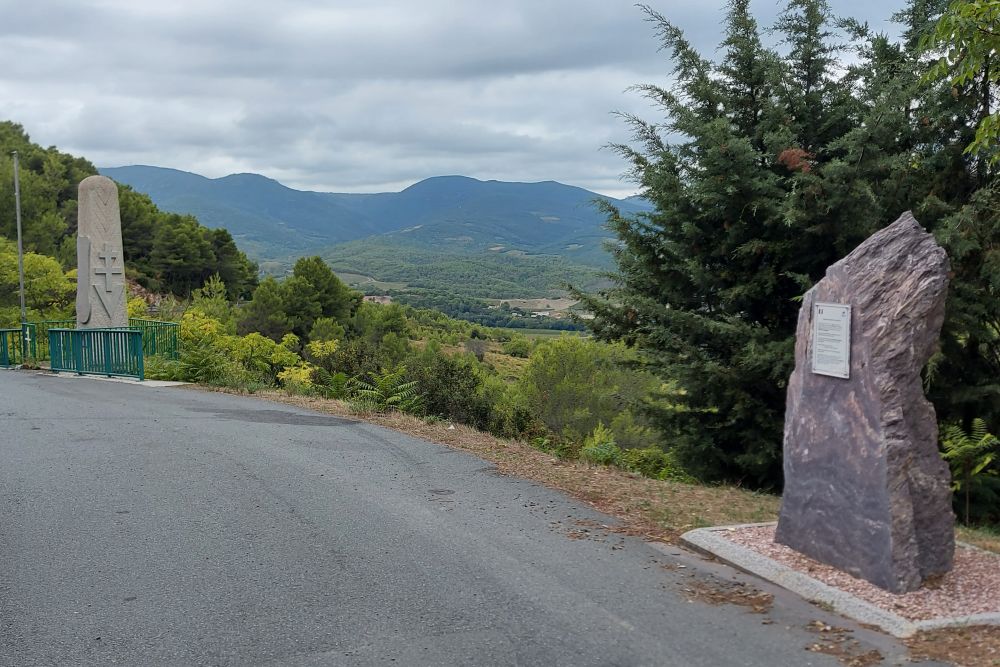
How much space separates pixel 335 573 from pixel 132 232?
6720cm

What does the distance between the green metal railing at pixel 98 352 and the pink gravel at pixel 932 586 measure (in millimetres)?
16441

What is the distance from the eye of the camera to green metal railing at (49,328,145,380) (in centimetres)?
1994

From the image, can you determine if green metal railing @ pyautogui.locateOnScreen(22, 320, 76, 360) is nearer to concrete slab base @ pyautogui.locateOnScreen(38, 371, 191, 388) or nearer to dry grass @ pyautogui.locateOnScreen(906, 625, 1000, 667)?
concrete slab base @ pyautogui.locateOnScreen(38, 371, 191, 388)

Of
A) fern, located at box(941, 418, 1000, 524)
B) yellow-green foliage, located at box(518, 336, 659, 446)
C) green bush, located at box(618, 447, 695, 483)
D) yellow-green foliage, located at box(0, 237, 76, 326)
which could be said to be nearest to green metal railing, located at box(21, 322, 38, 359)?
yellow-green foliage, located at box(0, 237, 76, 326)

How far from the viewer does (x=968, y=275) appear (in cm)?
1098

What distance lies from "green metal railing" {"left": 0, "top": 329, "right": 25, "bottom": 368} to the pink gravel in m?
23.2

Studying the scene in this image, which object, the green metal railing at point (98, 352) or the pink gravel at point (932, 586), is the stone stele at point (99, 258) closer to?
the green metal railing at point (98, 352)

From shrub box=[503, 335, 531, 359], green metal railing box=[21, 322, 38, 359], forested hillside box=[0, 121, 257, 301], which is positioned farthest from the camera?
shrub box=[503, 335, 531, 359]

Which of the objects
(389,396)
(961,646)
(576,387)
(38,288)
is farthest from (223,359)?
(38,288)

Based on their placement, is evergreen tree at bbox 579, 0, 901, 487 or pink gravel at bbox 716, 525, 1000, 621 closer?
pink gravel at bbox 716, 525, 1000, 621

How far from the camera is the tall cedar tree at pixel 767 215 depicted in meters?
10.8

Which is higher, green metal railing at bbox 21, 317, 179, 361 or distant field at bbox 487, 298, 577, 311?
green metal railing at bbox 21, 317, 179, 361

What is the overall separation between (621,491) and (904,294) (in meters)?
3.70

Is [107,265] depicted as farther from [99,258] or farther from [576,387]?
[576,387]
